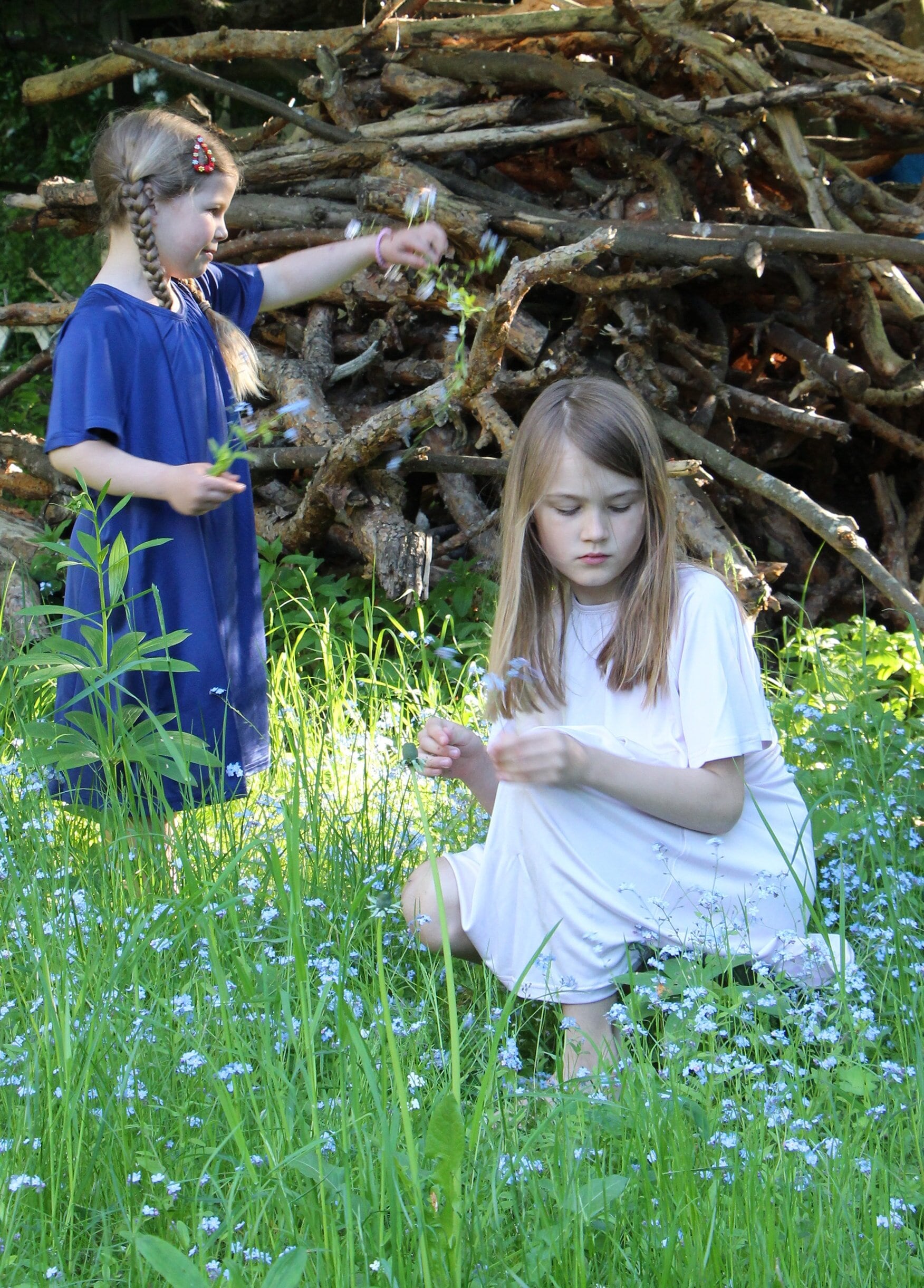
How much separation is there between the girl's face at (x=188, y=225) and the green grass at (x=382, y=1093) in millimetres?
1133

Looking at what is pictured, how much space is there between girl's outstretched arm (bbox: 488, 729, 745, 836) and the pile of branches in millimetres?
1790

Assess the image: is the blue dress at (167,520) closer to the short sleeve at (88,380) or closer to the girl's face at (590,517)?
the short sleeve at (88,380)

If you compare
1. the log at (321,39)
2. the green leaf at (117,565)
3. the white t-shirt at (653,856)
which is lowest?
the white t-shirt at (653,856)

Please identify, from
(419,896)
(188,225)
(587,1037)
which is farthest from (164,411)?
(587,1037)

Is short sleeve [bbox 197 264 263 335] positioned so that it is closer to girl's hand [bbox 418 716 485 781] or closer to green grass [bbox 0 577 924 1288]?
green grass [bbox 0 577 924 1288]

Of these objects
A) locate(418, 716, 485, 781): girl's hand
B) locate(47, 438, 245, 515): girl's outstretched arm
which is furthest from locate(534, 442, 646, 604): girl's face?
locate(47, 438, 245, 515): girl's outstretched arm

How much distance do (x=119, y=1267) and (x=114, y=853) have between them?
106 cm

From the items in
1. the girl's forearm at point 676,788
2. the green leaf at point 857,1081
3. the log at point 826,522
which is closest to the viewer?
the green leaf at point 857,1081

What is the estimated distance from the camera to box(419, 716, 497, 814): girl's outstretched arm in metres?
2.11

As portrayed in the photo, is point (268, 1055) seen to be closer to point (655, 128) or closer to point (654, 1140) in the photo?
point (654, 1140)

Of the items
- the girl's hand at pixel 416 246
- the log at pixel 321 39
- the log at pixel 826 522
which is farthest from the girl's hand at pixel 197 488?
the log at pixel 321 39

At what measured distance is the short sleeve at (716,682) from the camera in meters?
2.13

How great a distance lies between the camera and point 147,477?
2.55 m

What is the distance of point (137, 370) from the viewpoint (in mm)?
2717
